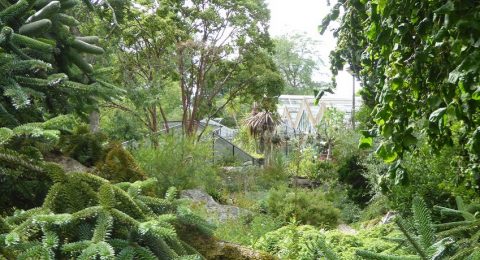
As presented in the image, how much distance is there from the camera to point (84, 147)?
244 centimetres

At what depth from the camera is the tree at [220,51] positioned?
18375mm

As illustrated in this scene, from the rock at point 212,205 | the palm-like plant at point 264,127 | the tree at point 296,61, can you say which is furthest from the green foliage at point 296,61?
the rock at point 212,205

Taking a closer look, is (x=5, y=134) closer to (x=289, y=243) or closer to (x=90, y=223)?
(x=90, y=223)

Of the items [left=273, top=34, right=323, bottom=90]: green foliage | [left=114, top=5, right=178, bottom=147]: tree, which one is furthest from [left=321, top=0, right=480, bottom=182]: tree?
[left=273, top=34, right=323, bottom=90]: green foliage

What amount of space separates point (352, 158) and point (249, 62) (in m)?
7.60

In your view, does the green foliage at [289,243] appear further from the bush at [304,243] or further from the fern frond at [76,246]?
the fern frond at [76,246]

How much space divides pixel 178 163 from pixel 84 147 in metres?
8.88

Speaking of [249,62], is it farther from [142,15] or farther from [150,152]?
[150,152]

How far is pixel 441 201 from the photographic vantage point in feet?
25.2

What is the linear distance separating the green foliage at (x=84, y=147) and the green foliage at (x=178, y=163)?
7.41 meters

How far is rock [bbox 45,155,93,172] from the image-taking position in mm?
2254

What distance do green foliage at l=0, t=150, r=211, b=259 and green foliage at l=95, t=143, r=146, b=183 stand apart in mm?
283

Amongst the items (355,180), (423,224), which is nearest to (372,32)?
(423,224)

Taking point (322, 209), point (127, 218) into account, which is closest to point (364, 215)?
point (322, 209)
